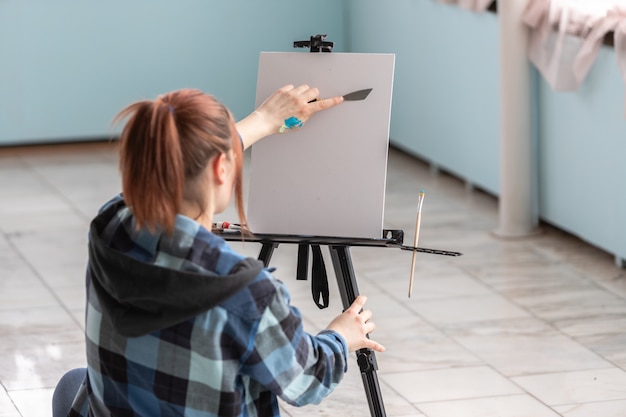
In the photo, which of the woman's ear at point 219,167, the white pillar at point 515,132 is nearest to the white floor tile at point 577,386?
the white pillar at point 515,132

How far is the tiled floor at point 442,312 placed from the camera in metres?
3.14

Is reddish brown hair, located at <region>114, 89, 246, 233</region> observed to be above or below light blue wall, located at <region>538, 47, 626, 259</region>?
above

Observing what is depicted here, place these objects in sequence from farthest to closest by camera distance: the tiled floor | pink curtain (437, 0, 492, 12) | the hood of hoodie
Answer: pink curtain (437, 0, 492, 12), the tiled floor, the hood of hoodie

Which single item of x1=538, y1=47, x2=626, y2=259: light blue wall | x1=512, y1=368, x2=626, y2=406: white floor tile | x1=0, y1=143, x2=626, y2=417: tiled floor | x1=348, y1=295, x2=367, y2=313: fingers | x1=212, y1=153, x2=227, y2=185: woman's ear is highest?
x1=212, y1=153, x2=227, y2=185: woman's ear

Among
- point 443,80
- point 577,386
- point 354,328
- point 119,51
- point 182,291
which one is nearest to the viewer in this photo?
point 182,291

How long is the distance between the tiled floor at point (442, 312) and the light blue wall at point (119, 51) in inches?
36.2

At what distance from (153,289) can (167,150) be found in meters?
0.20

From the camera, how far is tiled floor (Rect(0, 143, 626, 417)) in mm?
3141

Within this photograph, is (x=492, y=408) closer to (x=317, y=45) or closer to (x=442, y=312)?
(x=442, y=312)

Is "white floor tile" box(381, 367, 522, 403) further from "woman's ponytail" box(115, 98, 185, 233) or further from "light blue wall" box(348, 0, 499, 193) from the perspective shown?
"light blue wall" box(348, 0, 499, 193)

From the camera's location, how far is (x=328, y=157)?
251cm

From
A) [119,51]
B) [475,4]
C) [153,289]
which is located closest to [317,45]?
[153,289]

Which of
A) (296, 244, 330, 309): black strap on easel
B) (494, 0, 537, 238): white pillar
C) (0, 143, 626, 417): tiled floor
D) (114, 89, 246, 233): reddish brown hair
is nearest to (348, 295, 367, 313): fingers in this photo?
(296, 244, 330, 309): black strap on easel

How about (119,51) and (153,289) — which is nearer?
(153,289)
